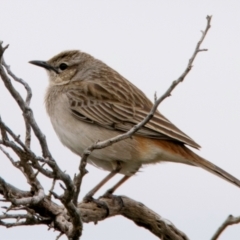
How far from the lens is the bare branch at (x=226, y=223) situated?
17.9 feet

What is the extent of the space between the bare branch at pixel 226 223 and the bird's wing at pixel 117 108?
149 inches

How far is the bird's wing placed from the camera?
31.3 ft

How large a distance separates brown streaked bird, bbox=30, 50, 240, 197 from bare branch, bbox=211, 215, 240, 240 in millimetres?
3144

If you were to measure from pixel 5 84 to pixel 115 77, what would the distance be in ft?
17.3

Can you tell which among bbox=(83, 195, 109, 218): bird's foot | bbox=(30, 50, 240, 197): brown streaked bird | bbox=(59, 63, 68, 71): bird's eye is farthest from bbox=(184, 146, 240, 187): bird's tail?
bbox=(59, 63, 68, 71): bird's eye

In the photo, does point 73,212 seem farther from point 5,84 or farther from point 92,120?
point 92,120

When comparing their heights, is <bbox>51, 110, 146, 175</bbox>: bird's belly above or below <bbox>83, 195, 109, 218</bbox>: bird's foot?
above

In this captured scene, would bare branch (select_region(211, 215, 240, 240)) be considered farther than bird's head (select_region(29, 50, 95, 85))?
No

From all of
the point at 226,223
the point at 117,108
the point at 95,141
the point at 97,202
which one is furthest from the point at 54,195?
the point at 117,108

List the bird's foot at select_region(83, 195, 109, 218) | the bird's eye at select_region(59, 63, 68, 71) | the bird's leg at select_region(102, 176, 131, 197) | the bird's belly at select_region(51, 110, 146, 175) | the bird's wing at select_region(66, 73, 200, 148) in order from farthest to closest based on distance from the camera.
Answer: the bird's eye at select_region(59, 63, 68, 71), the bird's wing at select_region(66, 73, 200, 148), the bird's belly at select_region(51, 110, 146, 175), the bird's leg at select_region(102, 176, 131, 197), the bird's foot at select_region(83, 195, 109, 218)

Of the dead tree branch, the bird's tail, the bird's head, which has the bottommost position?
the dead tree branch

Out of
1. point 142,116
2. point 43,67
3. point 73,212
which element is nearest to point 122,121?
point 142,116

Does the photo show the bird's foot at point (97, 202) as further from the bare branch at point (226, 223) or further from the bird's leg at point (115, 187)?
the bare branch at point (226, 223)

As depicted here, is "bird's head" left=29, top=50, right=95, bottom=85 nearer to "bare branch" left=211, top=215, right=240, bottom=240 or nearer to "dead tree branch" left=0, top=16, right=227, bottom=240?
"dead tree branch" left=0, top=16, right=227, bottom=240
